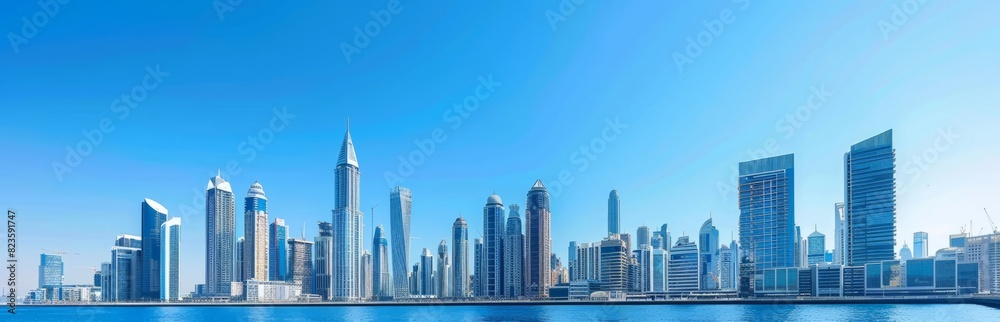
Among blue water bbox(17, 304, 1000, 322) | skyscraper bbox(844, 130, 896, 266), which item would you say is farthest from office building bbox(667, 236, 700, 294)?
blue water bbox(17, 304, 1000, 322)

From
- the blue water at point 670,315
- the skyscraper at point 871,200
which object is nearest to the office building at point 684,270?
the skyscraper at point 871,200

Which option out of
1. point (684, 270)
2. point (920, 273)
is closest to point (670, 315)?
point (920, 273)

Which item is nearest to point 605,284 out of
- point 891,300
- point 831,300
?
point 831,300

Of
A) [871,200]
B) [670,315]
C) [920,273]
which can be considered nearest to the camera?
[670,315]

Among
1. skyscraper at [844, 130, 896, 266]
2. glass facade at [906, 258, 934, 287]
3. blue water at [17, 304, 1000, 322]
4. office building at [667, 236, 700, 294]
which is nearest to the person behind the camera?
blue water at [17, 304, 1000, 322]

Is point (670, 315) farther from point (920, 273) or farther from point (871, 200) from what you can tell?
point (871, 200)

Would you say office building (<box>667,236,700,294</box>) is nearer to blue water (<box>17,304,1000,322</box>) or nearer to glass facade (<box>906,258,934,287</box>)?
blue water (<box>17,304,1000,322</box>)

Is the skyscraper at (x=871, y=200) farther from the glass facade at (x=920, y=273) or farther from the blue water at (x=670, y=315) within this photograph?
the blue water at (x=670, y=315)
